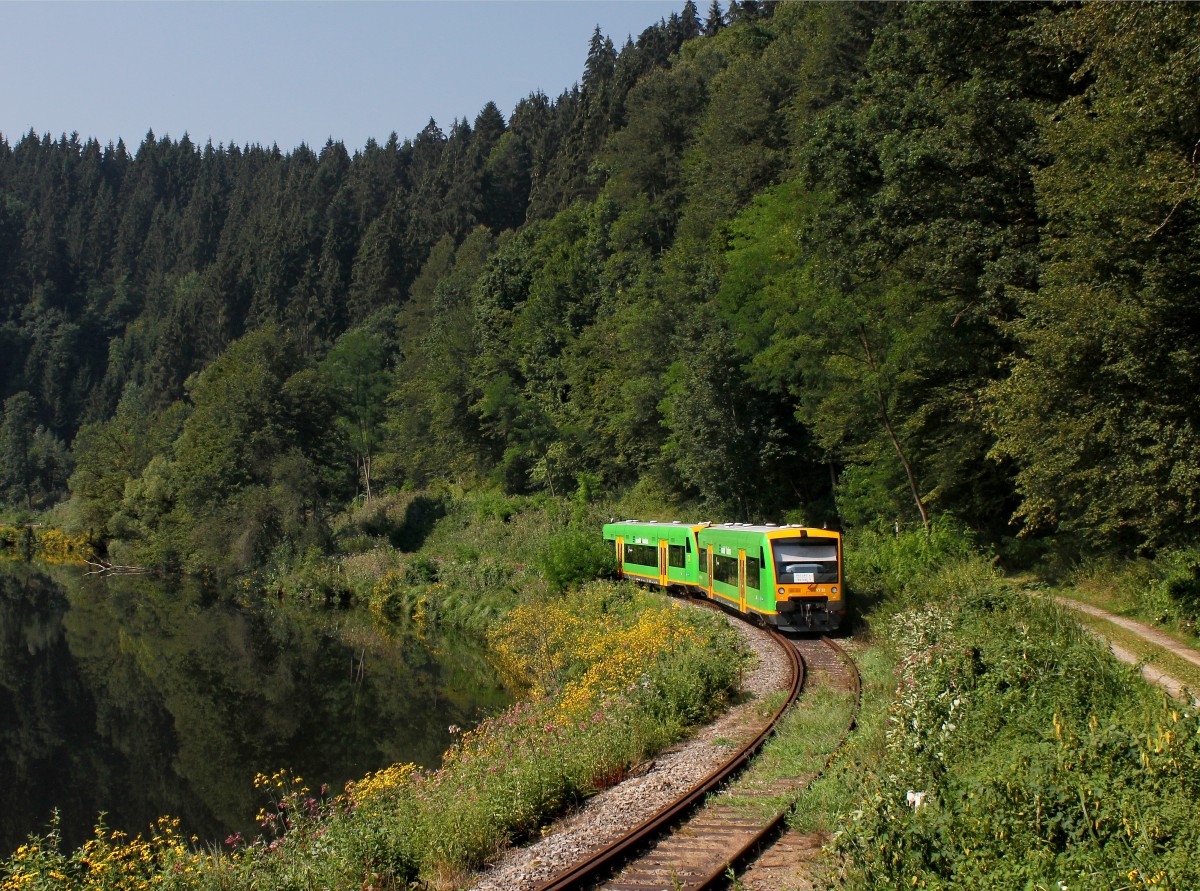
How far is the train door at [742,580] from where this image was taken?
24.7 metres

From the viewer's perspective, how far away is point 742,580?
24.9 m

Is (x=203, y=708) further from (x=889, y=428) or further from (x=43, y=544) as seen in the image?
(x=43, y=544)

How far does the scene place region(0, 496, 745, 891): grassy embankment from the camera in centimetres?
1048

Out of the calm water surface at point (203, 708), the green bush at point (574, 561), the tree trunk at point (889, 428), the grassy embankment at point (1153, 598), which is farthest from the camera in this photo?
the green bush at point (574, 561)

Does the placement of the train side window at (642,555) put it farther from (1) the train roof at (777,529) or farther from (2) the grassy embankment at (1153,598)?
(2) the grassy embankment at (1153,598)

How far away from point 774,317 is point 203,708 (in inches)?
879

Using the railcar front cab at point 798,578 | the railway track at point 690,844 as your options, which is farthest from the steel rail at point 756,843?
the railcar front cab at point 798,578

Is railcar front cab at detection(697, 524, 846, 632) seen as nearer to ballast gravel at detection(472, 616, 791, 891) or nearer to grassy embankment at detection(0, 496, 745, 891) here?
grassy embankment at detection(0, 496, 745, 891)

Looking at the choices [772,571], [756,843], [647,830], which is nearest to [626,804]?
[647,830]

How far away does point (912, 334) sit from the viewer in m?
25.6

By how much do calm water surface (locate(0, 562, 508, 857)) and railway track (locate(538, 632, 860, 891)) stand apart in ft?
33.7

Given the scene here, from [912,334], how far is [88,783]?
22.1 metres

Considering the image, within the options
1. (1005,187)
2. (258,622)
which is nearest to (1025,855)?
(1005,187)

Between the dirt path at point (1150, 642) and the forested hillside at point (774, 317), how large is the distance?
5.38ft
